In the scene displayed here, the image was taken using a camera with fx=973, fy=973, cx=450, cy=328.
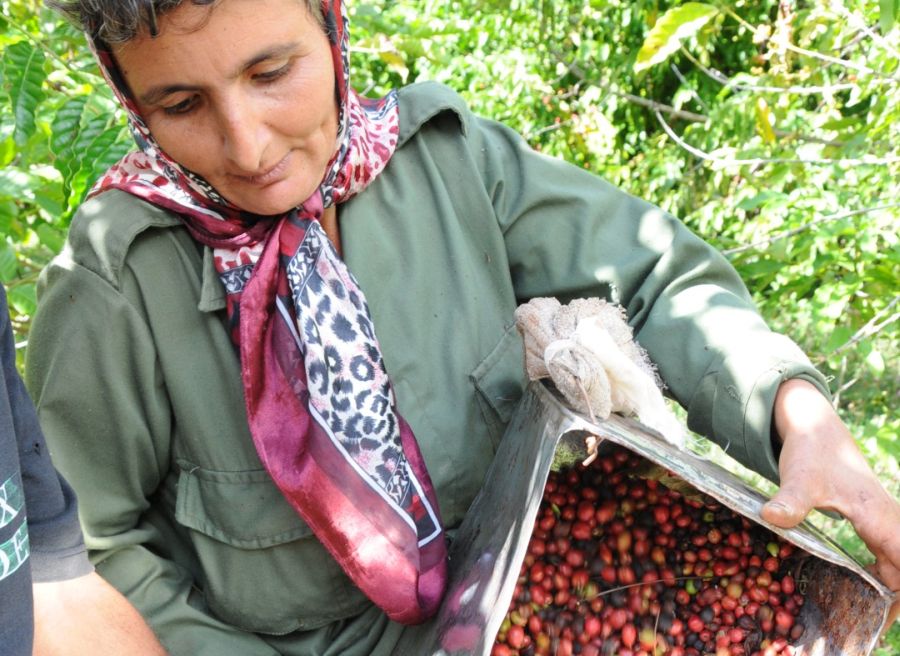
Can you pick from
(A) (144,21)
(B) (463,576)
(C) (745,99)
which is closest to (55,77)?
(A) (144,21)

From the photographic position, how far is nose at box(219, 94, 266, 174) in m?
1.36

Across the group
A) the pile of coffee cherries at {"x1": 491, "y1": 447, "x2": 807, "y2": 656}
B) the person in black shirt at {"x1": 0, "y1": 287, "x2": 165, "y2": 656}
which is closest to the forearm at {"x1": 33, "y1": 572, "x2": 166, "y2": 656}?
the person in black shirt at {"x1": 0, "y1": 287, "x2": 165, "y2": 656}

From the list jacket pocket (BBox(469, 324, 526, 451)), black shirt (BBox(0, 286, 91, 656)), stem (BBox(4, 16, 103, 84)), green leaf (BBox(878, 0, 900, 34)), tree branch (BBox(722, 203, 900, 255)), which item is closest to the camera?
black shirt (BBox(0, 286, 91, 656))

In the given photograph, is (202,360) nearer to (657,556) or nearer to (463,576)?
(463,576)

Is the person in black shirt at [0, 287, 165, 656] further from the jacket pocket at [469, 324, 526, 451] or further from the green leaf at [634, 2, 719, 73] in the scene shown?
the green leaf at [634, 2, 719, 73]

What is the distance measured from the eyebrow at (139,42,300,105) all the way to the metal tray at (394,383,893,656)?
0.61m

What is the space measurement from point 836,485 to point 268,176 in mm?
936

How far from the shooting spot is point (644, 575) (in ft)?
4.96

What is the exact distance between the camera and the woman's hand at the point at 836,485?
52.2 inches

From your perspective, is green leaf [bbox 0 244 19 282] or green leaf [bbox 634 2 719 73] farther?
green leaf [bbox 634 2 719 73]

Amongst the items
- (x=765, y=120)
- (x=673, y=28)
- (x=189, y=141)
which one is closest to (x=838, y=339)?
(x=765, y=120)

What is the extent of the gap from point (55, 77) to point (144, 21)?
120cm

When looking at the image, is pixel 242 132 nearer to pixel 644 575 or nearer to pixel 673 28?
pixel 644 575

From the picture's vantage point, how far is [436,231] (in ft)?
5.69
